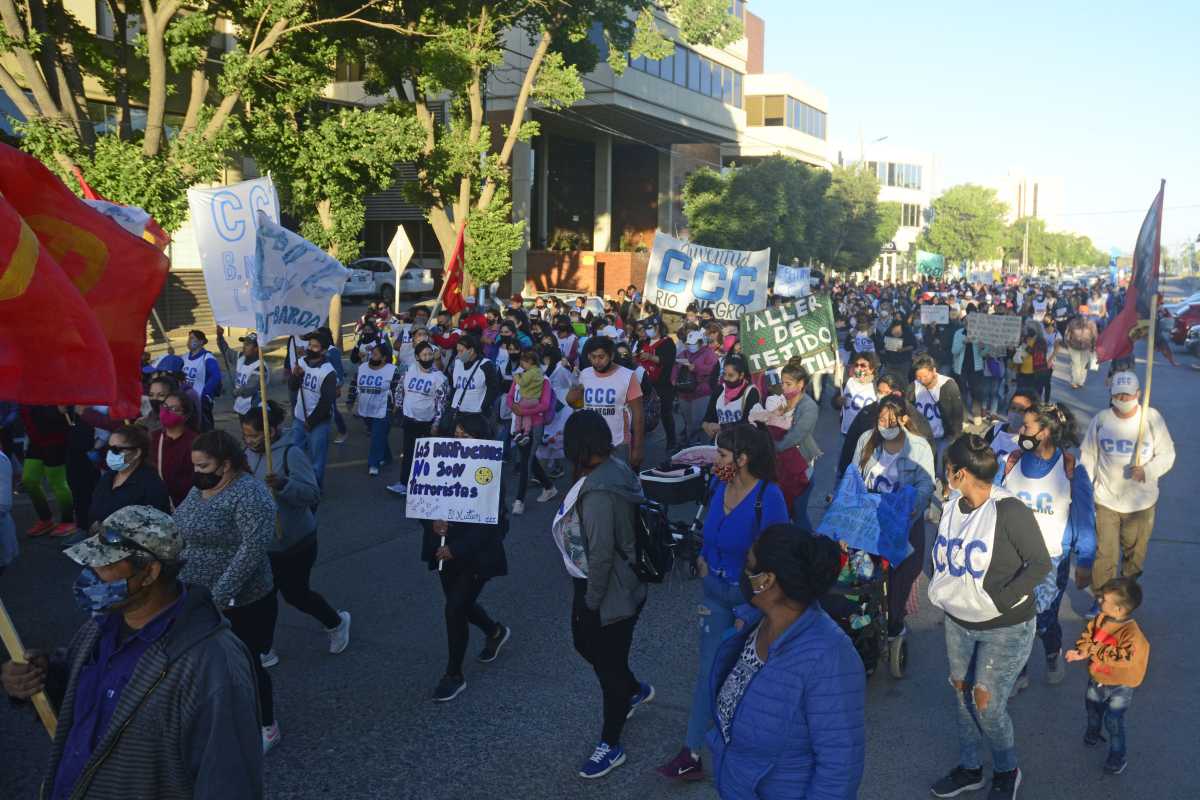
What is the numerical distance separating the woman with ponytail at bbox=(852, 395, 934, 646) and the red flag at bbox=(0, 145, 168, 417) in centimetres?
425

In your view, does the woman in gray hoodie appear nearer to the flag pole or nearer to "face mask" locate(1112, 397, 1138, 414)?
the flag pole

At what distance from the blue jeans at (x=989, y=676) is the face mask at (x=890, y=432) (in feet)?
6.58

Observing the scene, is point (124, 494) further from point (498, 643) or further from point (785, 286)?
point (785, 286)

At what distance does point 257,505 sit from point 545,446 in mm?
5993

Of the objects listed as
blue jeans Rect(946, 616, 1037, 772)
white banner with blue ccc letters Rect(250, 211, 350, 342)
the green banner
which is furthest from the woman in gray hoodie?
the green banner

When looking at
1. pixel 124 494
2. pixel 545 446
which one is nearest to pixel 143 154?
pixel 545 446

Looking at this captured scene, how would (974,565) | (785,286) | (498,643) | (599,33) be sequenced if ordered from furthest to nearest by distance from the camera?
(599,33)
(785,286)
(498,643)
(974,565)

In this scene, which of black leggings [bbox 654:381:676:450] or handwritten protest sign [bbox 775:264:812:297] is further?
handwritten protest sign [bbox 775:264:812:297]

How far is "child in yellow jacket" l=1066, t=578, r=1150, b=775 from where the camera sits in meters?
5.04

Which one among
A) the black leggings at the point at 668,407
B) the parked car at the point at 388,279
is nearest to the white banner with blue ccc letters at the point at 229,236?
the black leggings at the point at 668,407

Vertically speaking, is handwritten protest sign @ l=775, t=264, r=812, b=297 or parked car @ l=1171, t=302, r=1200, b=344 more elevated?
handwritten protest sign @ l=775, t=264, r=812, b=297

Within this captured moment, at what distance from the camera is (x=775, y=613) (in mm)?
3188

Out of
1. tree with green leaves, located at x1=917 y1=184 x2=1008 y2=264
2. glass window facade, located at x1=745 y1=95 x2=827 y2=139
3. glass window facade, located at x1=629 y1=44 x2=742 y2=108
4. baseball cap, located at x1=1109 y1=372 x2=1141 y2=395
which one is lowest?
baseball cap, located at x1=1109 y1=372 x2=1141 y2=395

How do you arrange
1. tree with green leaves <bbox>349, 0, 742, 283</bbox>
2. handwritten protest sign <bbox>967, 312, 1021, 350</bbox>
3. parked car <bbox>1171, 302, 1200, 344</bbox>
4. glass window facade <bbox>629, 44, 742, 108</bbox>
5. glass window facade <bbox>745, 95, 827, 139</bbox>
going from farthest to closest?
glass window facade <bbox>745, 95, 827, 139</bbox>, glass window facade <bbox>629, 44, 742, 108</bbox>, parked car <bbox>1171, 302, 1200, 344</bbox>, tree with green leaves <bbox>349, 0, 742, 283</bbox>, handwritten protest sign <bbox>967, 312, 1021, 350</bbox>
